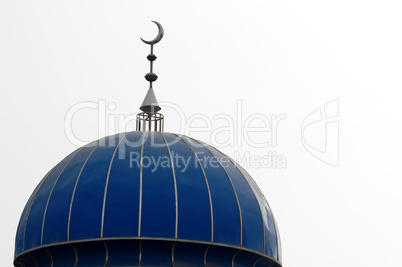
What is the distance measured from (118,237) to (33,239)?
3585 mm

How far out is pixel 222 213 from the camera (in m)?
35.9

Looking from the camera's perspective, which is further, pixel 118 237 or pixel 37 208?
pixel 37 208

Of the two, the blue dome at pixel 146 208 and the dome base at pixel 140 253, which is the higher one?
the blue dome at pixel 146 208

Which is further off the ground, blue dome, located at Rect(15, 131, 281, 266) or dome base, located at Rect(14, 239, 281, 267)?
blue dome, located at Rect(15, 131, 281, 266)

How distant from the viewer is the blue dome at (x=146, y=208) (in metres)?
34.9

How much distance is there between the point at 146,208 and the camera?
35.0m

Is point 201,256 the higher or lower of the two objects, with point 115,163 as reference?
lower

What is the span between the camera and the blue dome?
3494cm

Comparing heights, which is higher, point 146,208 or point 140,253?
point 146,208

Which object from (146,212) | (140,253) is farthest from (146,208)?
(140,253)

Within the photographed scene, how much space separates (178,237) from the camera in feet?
114

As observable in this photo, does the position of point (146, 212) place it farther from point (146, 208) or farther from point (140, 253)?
point (140, 253)

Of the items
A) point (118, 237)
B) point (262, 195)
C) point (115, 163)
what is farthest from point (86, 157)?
point (262, 195)

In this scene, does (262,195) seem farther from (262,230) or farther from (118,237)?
(118,237)
